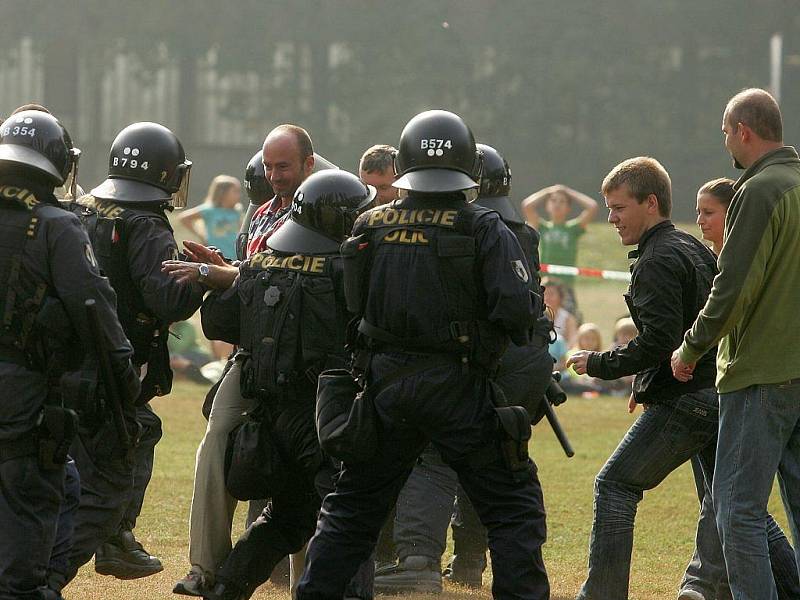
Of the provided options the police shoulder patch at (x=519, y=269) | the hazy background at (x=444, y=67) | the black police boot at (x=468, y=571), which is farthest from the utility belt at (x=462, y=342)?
the hazy background at (x=444, y=67)

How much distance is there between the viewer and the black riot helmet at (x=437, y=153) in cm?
545

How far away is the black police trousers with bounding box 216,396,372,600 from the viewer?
5.84 meters

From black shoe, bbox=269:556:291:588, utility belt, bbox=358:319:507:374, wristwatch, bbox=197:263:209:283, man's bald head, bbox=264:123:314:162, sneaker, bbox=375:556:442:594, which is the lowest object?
black shoe, bbox=269:556:291:588

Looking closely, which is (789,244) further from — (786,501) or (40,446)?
(40,446)

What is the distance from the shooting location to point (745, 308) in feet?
17.8

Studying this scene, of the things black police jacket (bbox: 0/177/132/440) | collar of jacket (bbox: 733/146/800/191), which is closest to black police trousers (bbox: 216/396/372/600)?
black police jacket (bbox: 0/177/132/440)

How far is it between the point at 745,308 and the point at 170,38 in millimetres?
32789

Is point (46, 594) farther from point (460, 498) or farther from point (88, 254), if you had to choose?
point (460, 498)

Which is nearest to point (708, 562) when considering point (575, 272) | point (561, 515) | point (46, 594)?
point (561, 515)

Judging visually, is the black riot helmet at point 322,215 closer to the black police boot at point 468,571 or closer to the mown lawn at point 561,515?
the mown lawn at point 561,515

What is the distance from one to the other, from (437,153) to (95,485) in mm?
2067

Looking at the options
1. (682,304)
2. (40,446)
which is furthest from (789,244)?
(40,446)

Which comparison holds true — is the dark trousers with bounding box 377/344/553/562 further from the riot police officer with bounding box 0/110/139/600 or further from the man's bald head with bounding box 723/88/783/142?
the riot police officer with bounding box 0/110/139/600

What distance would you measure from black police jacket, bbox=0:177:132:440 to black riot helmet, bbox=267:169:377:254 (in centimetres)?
104
